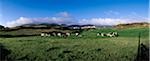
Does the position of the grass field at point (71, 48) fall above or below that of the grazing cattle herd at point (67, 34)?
below

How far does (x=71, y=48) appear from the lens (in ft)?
58.6

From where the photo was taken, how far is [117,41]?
1958 centimetres

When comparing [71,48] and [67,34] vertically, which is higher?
[67,34]

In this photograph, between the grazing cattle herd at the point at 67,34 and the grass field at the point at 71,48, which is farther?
the grazing cattle herd at the point at 67,34

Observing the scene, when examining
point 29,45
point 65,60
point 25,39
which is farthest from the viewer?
point 25,39

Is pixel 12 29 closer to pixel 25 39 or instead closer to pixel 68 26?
pixel 25 39

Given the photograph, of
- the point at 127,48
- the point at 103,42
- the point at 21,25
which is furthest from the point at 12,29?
the point at 127,48

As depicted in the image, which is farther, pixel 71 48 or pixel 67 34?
pixel 67 34

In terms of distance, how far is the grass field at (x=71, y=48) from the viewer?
16656mm

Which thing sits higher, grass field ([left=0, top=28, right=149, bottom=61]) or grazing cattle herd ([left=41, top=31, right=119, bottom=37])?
grazing cattle herd ([left=41, top=31, right=119, bottom=37])

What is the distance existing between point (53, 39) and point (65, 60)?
3701 millimetres

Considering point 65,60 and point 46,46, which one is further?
point 46,46

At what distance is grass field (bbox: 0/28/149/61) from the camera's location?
16.7 meters

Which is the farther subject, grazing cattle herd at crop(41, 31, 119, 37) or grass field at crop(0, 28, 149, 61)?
grazing cattle herd at crop(41, 31, 119, 37)
